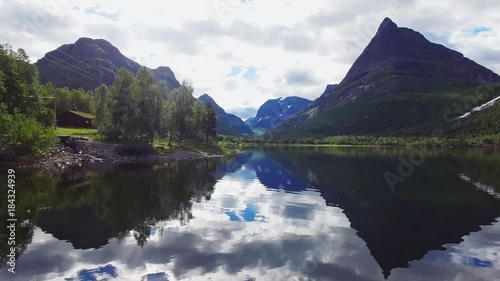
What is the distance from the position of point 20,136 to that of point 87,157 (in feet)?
62.1

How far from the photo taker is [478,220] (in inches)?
1303

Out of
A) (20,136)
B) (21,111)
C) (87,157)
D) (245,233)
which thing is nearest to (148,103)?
(87,157)

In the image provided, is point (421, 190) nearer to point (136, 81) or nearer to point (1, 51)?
point (136, 81)

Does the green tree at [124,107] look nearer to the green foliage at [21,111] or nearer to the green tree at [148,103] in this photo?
the green tree at [148,103]

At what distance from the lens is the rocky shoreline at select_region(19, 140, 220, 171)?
2589 inches

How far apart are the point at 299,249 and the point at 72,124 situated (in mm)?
122080

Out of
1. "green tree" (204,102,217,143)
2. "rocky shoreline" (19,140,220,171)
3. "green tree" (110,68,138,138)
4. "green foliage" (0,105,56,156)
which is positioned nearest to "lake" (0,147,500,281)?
"green foliage" (0,105,56,156)

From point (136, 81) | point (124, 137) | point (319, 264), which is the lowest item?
point (319, 264)

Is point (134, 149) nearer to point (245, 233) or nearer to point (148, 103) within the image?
point (148, 103)

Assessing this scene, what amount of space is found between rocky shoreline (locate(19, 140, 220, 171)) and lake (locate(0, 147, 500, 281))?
1768 centimetres

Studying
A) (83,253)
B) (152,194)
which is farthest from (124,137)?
(83,253)

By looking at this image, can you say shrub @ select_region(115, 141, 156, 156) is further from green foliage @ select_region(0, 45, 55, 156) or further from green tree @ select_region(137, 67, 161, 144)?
green foliage @ select_region(0, 45, 55, 156)

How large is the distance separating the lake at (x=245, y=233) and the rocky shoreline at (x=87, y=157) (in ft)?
58.0

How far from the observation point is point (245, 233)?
27.8 m
